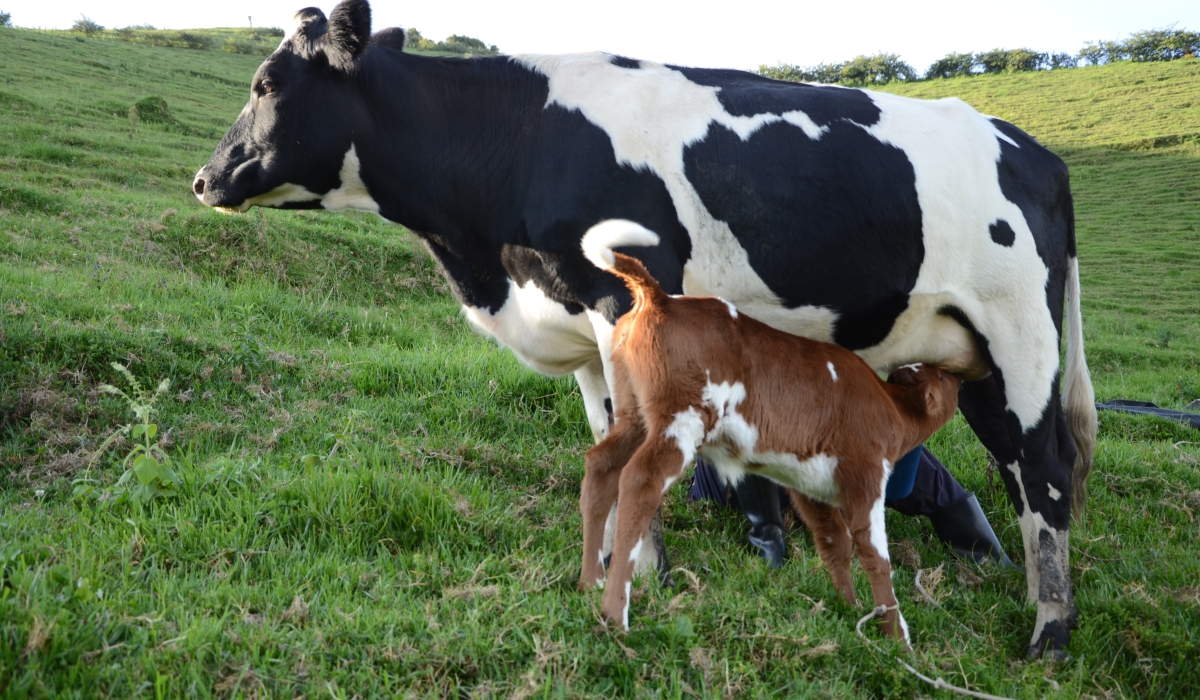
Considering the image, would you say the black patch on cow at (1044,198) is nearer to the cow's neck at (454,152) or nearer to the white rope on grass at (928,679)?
the white rope on grass at (928,679)

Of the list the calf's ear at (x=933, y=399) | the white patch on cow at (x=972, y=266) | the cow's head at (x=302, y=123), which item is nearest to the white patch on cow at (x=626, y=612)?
the calf's ear at (x=933, y=399)

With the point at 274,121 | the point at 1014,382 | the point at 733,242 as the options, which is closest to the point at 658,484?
the point at 733,242

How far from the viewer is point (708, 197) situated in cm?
393

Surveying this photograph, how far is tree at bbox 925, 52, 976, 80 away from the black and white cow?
62805 mm

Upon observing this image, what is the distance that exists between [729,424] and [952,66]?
2599 inches

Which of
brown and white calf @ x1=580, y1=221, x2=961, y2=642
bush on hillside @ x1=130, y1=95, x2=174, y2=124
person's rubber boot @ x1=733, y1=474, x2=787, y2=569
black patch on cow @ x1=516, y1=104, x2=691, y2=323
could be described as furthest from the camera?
bush on hillside @ x1=130, y1=95, x2=174, y2=124

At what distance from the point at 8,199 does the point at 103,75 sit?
1883cm

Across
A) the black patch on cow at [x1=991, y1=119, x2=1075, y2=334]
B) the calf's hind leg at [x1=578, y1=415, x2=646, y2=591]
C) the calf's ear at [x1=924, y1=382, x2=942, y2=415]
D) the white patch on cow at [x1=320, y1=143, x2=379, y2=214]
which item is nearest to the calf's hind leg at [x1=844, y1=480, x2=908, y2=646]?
the calf's ear at [x1=924, y1=382, x2=942, y2=415]

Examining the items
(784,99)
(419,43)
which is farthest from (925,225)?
(419,43)

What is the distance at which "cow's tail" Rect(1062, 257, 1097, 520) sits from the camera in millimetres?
4660

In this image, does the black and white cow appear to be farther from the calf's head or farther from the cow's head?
the calf's head

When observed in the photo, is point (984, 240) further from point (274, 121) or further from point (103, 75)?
point (103, 75)

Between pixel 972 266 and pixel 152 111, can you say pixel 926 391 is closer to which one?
pixel 972 266

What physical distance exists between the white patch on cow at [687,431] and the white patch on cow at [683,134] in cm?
96
